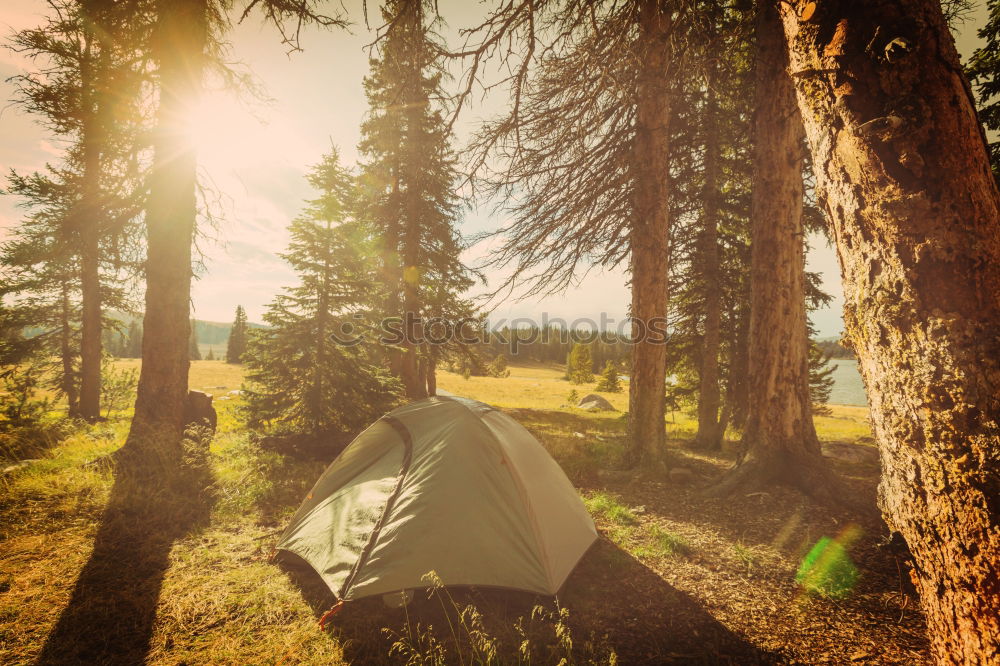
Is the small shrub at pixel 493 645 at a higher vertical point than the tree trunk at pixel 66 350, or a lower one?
lower

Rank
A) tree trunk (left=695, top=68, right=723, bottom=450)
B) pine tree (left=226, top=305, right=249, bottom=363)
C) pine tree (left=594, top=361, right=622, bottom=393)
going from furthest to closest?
pine tree (left=226, top=305, right=249, bottom=363) → pine tree (left=594, top=361, right=622, bottom=393) → tree trunk (left=695, top=68, right=723, bottom=450)

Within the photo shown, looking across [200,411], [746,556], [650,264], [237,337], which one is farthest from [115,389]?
[237,337]

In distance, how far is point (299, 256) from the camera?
8.61 metres

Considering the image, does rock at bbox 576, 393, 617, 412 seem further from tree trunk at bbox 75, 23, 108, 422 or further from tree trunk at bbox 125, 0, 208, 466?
tree trunk at bbox 75, 23, 108, 422

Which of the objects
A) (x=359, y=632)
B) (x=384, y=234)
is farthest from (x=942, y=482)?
(x=384, y=234)

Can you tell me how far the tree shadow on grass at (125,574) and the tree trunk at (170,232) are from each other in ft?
5.00

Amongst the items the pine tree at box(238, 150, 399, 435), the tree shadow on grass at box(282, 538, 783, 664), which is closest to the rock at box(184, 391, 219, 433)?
the pine tree at box(238, 150, 399, 435)

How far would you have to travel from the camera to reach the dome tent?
11.5 feet

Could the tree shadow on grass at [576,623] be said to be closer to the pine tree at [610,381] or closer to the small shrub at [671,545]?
the small shrub at [671,545]

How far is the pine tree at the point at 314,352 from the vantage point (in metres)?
8.50

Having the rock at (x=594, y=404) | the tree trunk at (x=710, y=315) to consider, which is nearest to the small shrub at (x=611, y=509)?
the tree trunk at (x=710, y=315)

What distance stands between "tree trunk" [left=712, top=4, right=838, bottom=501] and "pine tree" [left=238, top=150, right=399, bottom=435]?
766 cm

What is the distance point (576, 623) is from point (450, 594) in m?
1.21

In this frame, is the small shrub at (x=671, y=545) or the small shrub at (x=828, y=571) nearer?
the small shrub at (x=828, y=571)
